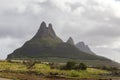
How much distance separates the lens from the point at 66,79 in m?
64.6

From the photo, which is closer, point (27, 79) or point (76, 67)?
point (27, 79)

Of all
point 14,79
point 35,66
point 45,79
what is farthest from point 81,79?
point 35,66

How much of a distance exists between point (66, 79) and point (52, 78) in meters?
2.43

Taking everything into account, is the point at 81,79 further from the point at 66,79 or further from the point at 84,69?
the point at 84,69

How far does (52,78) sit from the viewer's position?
214 ft

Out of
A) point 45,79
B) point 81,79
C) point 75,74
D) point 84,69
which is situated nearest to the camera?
point 45,79

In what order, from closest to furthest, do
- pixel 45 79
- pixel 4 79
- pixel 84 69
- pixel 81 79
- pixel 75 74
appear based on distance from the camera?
pixel 4 79
pixel 45 79
pixel 81 79
pixel 75 74
pixel 84 69

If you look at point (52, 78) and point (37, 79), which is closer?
point (37, 79)

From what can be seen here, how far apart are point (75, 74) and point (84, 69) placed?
51.0 feet

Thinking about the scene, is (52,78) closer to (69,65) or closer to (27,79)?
(27,79)

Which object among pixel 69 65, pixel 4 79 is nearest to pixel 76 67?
pixel 69 65

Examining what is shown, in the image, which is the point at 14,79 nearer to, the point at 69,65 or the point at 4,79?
the point at 4,79

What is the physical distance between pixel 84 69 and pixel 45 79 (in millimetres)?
29788

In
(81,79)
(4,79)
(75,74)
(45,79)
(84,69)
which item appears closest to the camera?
(4,79)
